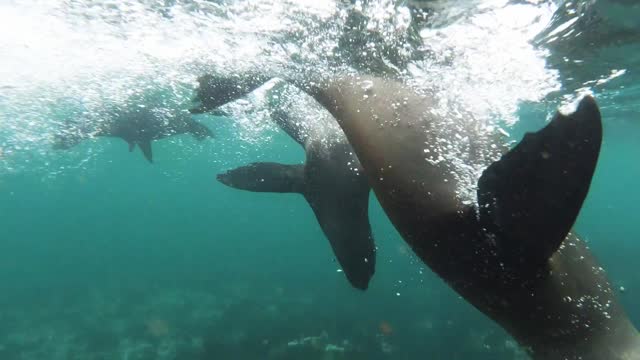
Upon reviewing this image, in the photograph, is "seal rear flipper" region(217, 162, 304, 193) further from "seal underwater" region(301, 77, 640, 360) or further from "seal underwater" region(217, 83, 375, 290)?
"seal underwater" region(301, 77, 640, 360)

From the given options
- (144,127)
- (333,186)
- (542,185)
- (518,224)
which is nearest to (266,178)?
(333,186)

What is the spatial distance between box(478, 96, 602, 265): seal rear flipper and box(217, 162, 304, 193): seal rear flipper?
143 inches

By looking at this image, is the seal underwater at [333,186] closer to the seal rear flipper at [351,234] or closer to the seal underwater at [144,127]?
the seal rear flipper at [351,234]

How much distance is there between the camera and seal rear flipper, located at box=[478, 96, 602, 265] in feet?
8.10

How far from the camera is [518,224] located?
2.73 m

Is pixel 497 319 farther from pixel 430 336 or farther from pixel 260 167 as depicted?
pixel 430 336

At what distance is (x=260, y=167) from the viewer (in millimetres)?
6566

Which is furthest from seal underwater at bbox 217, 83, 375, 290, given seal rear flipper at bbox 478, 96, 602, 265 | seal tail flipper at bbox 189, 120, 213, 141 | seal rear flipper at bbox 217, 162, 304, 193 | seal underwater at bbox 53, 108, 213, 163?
seal underwater at bbox 53, 108, 213, 163

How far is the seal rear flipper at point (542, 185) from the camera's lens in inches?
97.2

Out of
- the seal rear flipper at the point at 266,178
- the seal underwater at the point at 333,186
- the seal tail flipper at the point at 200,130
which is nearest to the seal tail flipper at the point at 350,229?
the seal underwater at the point at 333,186

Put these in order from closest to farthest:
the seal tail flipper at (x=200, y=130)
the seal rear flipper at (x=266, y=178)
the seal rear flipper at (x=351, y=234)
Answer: the seal rear flipper at (x=351, y=234)
the seal rear flipper at (x=266, y=178)
the seal tail flipper at (x=200, y=130)

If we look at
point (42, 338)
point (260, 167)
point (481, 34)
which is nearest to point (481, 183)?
point (260, 167)

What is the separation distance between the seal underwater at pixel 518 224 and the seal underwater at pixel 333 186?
4.19 feet

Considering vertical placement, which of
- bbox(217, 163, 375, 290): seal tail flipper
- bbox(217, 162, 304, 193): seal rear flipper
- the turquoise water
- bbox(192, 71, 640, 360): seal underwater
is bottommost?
the turquoise water
